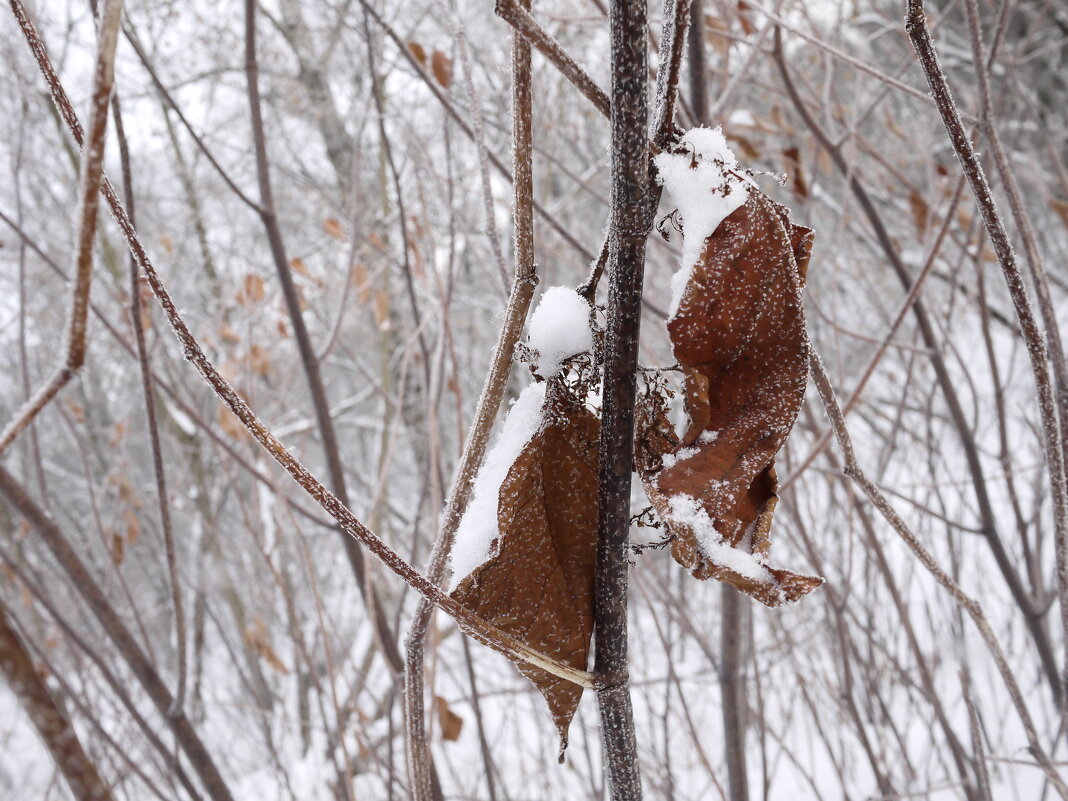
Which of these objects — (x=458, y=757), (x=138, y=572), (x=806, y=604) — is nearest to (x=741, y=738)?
(x=806, y=604)

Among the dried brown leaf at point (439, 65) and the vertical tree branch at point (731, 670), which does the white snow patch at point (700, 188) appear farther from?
the dried brown leaf at point (439, 65)

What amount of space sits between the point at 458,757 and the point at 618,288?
243 cm

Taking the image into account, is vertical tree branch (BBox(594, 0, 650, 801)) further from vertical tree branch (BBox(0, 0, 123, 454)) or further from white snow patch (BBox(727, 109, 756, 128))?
white snow patch (BBox(727, 109, 756, 128))

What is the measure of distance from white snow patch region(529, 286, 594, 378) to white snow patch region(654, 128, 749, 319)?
4 cm

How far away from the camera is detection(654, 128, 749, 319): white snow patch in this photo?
22 cm

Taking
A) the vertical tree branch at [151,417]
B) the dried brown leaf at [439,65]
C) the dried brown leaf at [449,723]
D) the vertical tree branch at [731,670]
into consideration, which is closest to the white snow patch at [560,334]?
the vertical tree branch at [151,417]

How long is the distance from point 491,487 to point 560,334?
65 mm

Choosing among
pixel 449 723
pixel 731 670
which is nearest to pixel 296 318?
pixel 449 723

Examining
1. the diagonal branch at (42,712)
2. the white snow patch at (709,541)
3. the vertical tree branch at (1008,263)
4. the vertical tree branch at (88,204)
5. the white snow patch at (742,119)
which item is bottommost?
A: the diagonal branch at (42,712)

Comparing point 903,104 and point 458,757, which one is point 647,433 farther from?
point 903,104

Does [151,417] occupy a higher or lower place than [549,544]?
higher

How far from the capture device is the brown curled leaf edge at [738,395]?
23 cm

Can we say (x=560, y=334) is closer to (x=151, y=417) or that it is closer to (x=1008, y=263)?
(x=1008, y=263)

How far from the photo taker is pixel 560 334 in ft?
0.86
